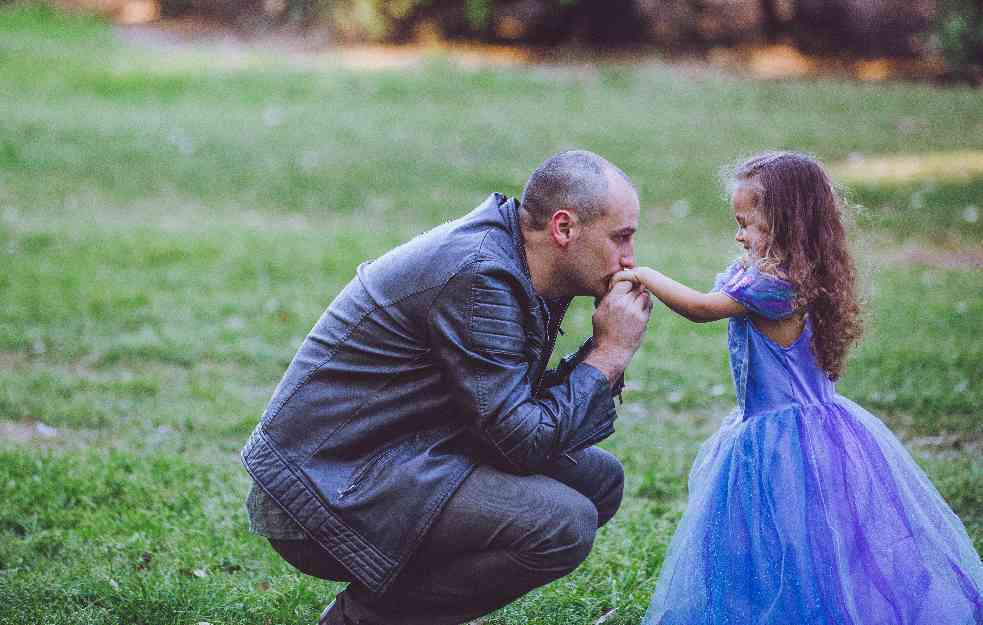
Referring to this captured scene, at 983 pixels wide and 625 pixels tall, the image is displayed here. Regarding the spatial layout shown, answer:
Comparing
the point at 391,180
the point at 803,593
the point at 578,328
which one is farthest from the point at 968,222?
the point at 803,593

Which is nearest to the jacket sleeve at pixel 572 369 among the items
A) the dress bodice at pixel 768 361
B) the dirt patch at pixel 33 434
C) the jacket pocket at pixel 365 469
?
the dress bodice at pixel 768 361

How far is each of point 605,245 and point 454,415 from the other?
642mm

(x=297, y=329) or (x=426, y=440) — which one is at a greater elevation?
(x=426, y=440)

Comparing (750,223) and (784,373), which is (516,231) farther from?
(784,373)

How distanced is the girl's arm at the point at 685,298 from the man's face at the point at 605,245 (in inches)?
1.8

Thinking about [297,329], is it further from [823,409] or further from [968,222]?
[968,222]

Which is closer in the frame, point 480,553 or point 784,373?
point 480,553

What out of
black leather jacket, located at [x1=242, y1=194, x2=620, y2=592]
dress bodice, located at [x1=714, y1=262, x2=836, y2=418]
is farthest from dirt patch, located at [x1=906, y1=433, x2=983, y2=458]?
black leather jacket, located at [x1=242, y1=194, x2=620, y2=592]

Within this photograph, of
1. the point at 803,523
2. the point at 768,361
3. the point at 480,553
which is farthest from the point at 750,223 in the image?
the point at 480,553

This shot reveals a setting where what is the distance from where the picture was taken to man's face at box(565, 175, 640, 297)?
325 cm

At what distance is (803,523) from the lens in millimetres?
3270

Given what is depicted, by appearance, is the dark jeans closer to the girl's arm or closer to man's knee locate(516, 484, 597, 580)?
man's knee locate(516, 484, 597, 580)

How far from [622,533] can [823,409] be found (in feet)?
4.27

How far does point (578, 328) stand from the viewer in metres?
7.38
